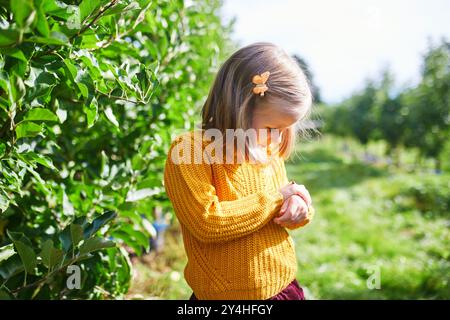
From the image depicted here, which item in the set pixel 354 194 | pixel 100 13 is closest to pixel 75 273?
pixel 100 13

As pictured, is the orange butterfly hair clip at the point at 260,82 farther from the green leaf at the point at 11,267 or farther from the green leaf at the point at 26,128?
the green leaf at the point at 11,267

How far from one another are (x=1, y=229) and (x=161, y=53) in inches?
37.0

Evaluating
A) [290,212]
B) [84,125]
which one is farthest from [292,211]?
[84,125]

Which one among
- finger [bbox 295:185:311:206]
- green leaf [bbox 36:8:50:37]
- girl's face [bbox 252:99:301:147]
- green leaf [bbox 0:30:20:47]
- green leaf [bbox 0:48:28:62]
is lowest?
finger [bbox 295:185:311:206]

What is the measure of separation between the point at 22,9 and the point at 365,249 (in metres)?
4.29

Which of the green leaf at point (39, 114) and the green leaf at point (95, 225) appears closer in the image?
the green leaf at point (39, 114)

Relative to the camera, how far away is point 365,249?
14.7ft

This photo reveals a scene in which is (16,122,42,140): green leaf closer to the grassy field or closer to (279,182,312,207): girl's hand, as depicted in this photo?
(279,182,312,207): girl's hand

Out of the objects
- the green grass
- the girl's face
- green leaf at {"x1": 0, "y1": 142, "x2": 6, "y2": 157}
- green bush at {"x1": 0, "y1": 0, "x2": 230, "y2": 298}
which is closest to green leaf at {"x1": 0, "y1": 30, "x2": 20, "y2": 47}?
green bush at {"x1": 0, "y1": 0, "x2": 230, "y2": 298}

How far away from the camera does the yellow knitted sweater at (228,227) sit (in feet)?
3.98

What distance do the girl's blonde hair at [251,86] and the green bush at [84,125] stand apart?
0.78 ft

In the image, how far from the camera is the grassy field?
3.03 meters

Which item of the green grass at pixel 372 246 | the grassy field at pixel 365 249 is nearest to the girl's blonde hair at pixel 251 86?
the grassy field at pixel 365 249

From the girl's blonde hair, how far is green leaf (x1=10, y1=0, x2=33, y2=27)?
2.16 feet
